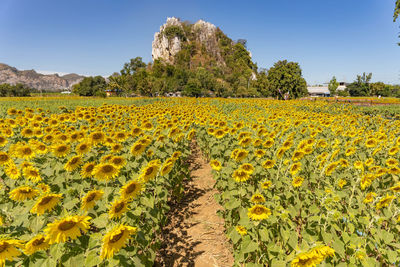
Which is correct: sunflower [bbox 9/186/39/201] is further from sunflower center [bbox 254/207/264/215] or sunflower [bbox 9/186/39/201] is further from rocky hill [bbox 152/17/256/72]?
rocky hill [bbox 152/17/256/72]

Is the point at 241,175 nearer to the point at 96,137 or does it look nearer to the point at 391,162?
the point at 96,137

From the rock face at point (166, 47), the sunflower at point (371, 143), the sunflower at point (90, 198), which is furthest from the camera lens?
the rock face at point (166, 47)

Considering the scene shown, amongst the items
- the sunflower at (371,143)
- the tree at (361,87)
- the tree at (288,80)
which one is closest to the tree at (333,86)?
the tree at (361,87)

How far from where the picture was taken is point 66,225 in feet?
5.15

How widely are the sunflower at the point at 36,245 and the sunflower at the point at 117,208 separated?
48 cm

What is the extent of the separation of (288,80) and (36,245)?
4878 cm

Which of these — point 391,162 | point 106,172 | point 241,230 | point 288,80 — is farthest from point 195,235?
point 288,80

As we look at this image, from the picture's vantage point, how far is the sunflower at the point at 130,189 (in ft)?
6.70

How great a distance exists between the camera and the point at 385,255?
6.74 feet

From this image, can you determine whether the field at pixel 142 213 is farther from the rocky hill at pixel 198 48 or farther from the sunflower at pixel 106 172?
the rocky hill at pixel 198 48

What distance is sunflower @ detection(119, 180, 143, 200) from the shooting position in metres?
2.04

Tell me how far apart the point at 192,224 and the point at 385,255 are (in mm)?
3211

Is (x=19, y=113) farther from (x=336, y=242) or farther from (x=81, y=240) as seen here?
(x=336, y=242)

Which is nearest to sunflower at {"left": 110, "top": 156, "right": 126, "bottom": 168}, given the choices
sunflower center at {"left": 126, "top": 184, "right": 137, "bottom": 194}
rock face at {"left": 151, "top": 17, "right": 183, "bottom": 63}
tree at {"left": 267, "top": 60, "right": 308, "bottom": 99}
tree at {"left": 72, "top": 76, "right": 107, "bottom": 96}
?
sunflower center at {"left": 126, "top": 184, "right": 137, "bottom": 194}
